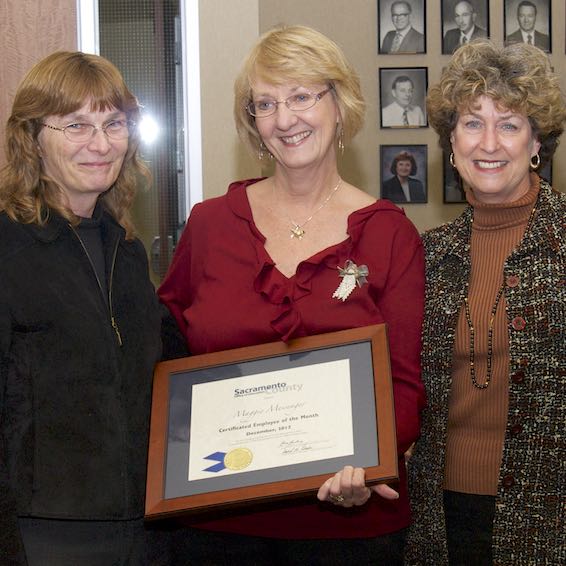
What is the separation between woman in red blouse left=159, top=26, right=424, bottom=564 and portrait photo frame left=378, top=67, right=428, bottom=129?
6.35 feet

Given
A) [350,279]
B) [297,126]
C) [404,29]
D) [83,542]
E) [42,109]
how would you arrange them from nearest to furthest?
[83,542] → [42,109] → [350,279] → [297,126] → [404,29]

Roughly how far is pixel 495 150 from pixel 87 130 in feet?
3.11

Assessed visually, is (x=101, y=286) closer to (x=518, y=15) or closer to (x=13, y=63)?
(x=13, y=63)

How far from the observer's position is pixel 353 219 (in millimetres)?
2061

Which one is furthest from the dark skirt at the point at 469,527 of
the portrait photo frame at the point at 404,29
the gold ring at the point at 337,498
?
the portrait photo frame at the point at 404,29

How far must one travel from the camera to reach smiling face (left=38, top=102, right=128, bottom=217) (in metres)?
1.87

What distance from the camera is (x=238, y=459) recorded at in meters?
1.79

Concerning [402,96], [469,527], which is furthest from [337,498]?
[402,96]

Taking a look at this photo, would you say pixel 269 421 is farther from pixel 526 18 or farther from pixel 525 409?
pixel 526 18

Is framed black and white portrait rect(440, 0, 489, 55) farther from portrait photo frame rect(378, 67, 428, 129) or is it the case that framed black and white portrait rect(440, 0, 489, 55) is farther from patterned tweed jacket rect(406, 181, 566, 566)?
patterned tweed jacket rect(406, 181, 566, 566)

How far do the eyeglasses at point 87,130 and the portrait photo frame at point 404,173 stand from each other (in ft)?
7.56

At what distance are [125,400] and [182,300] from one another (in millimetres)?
427

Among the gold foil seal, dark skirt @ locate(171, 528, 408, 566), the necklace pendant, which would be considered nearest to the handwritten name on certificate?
the gold foil seal

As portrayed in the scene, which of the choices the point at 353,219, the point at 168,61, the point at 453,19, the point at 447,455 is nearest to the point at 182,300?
the point at 353,219
